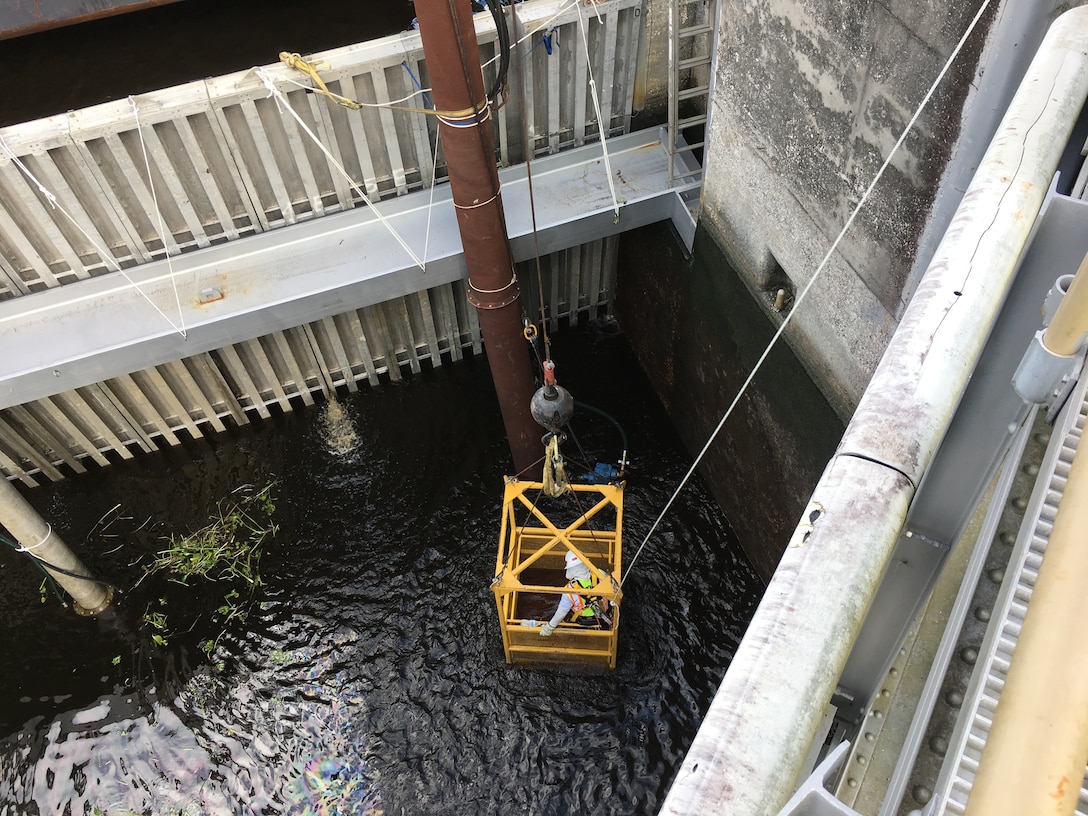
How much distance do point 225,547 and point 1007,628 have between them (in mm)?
10669

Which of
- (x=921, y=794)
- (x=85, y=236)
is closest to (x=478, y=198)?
(x=85, y=236)

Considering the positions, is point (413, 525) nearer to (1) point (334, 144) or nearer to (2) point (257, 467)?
(2) point (257, 467)

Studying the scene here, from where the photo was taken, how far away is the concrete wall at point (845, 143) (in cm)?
560

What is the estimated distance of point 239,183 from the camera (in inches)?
391

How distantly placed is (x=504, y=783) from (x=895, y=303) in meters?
6.74

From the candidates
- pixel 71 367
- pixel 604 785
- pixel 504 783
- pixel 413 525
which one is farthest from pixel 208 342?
pixel 604 785

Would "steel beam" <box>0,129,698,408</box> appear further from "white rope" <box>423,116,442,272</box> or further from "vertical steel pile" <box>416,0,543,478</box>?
"vertical steel pile" <box>416,0,543,478</box>

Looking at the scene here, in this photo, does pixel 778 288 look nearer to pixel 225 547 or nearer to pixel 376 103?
pixel 376 103

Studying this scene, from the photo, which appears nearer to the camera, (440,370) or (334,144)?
(334,144)

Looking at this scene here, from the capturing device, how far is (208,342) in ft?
31.7

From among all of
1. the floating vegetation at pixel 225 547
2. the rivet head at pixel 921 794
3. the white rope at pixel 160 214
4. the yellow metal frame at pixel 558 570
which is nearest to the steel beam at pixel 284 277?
the white rope at pixel 160 214

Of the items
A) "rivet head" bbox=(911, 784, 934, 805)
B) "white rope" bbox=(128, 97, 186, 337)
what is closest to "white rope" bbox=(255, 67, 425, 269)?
"white rope" bbox=(128, 97, 186, 337)

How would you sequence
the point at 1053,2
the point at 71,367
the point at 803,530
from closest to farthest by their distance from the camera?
the point at 803,530 → the point at 1053,2 → the point at 71,367

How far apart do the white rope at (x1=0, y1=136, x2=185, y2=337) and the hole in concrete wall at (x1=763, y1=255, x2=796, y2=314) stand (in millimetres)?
6714
